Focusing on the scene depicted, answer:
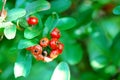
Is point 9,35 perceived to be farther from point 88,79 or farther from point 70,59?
point 88,79

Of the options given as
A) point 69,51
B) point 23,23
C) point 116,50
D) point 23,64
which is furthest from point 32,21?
point 116,50

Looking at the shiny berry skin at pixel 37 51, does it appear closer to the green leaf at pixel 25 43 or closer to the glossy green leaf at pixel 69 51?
the green leaf at pixel 25 43

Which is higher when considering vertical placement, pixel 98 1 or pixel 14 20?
pixel 14 20

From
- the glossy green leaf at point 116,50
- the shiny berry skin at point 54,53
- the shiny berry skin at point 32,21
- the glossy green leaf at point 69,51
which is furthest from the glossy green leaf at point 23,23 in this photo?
the glossy green leaf at point 116,50

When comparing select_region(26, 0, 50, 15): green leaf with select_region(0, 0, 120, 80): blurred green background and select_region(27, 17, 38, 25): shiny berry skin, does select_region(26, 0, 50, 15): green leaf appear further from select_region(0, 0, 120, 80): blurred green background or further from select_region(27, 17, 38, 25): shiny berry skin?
select_region(0, 0, 120, 80): blurred green background

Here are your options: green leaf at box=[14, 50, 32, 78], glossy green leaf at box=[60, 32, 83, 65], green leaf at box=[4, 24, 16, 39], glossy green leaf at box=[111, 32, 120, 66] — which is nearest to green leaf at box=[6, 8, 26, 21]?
green leaf at box=[4, 24, 16, 39]

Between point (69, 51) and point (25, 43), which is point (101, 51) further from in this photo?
point (25, 43)

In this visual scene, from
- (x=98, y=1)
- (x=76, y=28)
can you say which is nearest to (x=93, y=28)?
(x=76, y=28)
